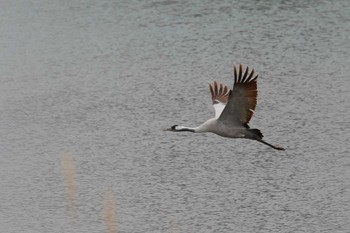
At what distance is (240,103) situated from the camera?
16.0m

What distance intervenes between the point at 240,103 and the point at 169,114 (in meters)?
10.6

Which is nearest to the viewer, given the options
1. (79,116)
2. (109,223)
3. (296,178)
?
(109,223)

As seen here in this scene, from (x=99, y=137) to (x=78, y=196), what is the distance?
10.5ft

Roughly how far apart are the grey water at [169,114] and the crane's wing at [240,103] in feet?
16.6

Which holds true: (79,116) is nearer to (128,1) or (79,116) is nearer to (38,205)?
(38,205)

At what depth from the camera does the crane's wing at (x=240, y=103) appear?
15648 mm

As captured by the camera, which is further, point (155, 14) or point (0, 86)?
point (155, 14)

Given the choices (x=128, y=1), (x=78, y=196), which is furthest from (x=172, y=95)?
(x=128, y=1)

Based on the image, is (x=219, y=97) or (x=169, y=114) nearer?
(x=219, y=97)

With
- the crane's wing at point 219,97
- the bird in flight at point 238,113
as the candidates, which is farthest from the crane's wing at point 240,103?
the crane's wing at point 219,97

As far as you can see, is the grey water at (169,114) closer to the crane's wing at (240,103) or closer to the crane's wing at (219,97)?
the crane's wing at (219,97)

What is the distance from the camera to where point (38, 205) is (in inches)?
864

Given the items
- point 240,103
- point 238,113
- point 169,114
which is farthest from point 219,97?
point 169,114

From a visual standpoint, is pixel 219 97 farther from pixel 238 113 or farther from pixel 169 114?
pixel 169 114
